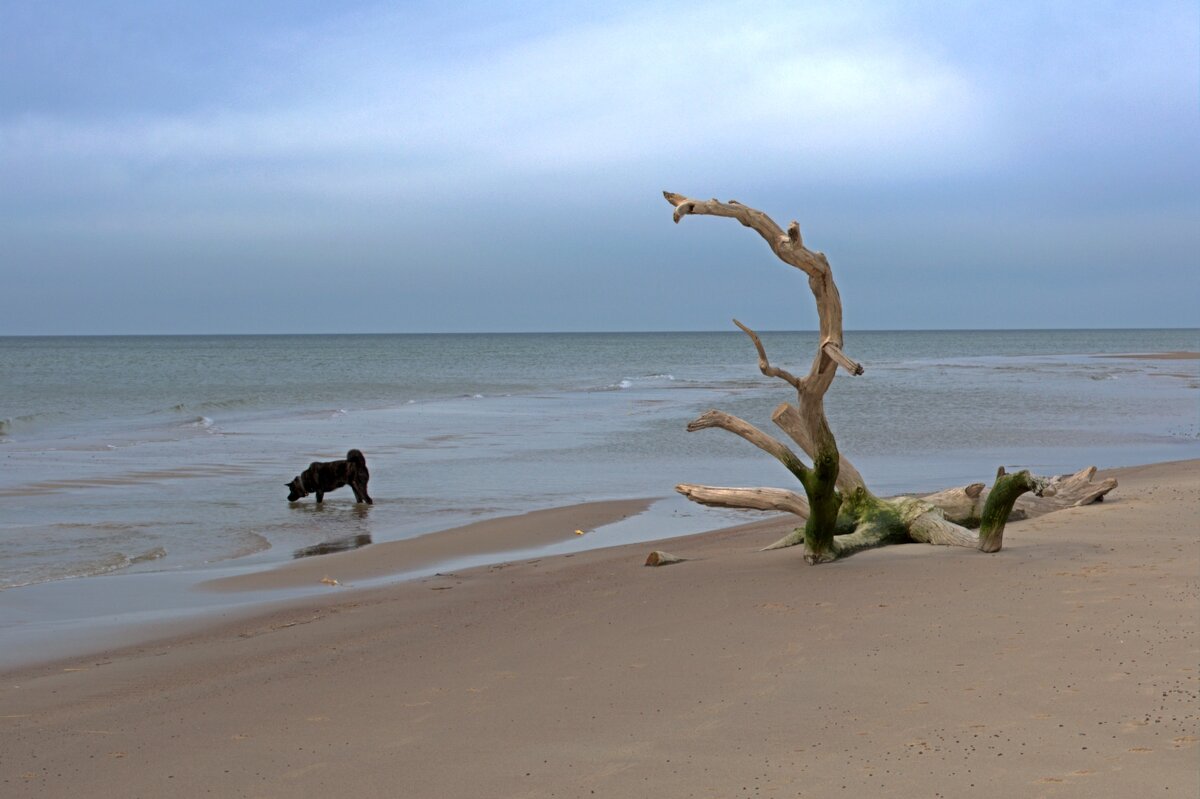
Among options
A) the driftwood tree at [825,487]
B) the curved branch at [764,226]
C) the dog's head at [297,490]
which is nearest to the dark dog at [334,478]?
the dog's head at [297,490]

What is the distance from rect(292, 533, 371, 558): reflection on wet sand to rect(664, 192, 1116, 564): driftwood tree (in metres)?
4.08

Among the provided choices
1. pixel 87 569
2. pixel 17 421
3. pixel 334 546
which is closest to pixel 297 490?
pixel 334 546

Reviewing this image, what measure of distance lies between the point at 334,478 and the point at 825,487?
27.9ft

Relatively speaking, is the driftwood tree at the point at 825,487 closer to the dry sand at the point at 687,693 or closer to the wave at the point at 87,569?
the dry sand at the point at 687,693

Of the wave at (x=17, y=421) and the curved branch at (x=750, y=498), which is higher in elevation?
the curved branch at (x=750, y=498)

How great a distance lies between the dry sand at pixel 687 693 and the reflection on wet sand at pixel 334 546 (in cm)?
332

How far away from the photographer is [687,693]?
5.08 m

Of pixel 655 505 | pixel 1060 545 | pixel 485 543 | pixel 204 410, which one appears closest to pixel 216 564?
pixel 485 543

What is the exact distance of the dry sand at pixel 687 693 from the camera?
4.12 m

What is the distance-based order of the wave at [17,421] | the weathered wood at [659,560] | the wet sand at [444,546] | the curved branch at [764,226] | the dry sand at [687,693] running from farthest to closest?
the wave at [17,421] < the wet sand at [444,546] < the weathered wood at [659,560] < the curved branch at [764,226] < the dry sand at [687,693]

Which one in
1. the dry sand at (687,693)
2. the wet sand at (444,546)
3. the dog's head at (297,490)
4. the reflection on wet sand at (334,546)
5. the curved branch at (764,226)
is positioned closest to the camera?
the dry sand at (687,693)

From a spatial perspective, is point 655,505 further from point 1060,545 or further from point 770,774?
point 770,774

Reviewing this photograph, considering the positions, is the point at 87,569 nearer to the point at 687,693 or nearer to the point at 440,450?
the point at 687,693

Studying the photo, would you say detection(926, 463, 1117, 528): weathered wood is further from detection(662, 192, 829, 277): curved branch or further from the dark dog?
the dark dog
